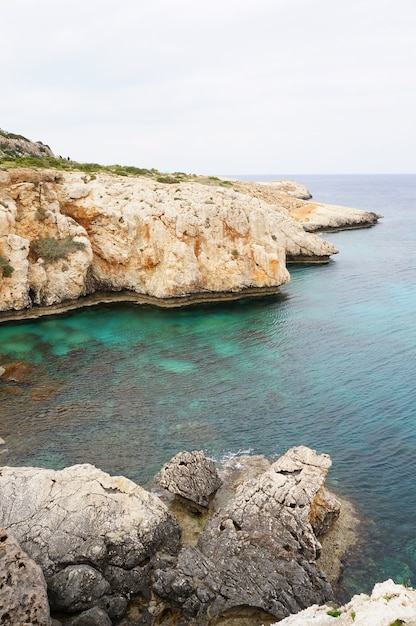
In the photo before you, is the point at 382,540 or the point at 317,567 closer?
the point at 317,567

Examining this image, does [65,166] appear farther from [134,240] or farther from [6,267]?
[6,267]

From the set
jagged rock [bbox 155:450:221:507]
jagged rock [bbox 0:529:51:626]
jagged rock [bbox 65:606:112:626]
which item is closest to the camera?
jagged rock [bbox 0:529:51:626]

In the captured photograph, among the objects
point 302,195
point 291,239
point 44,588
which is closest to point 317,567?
point 44,588

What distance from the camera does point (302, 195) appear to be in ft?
569

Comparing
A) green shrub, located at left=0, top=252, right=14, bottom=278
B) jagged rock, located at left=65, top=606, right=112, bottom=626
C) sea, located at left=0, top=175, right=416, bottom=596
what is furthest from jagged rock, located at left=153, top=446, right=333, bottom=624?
green shrub, located at left=0, top=252, right=14, bottom=278

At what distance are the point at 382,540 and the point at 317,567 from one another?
3.40 meters

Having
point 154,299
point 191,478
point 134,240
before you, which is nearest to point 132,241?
point 134,240

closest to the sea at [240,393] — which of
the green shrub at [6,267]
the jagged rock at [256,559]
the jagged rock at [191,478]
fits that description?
the jagged rock at [191,478]

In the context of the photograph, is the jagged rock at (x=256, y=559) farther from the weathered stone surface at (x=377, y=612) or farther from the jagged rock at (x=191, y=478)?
the weathered stone surface at (x=377, y=612)

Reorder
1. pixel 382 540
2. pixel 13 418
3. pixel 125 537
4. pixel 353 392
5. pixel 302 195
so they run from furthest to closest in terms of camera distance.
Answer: pixel 302 195
pixel 353 392
pixel 13 418
pixel 382 540
pixel 125 537

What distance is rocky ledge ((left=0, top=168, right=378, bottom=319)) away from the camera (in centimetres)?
4672

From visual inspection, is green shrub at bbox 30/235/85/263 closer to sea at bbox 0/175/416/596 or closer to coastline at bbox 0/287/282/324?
coastline at bbox 0/287/282/324

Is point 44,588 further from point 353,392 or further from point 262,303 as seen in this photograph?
point 262,303

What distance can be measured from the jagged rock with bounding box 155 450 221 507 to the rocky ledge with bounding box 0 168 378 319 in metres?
28.5
